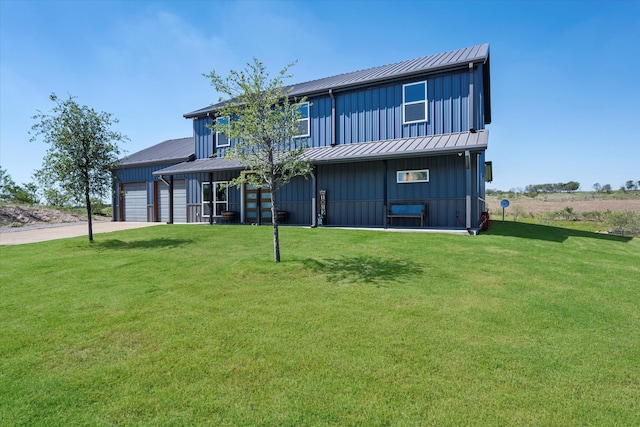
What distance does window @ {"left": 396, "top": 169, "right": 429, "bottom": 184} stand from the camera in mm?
12336

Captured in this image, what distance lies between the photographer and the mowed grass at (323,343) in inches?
93.6

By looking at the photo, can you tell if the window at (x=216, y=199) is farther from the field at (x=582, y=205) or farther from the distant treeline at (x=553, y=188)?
the distant treeline at (x=553, y=188)

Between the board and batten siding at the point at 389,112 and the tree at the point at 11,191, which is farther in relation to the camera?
the tree at the point at 11,191

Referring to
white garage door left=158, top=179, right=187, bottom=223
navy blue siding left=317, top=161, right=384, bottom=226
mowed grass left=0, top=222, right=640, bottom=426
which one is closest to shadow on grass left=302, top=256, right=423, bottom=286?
mowed grass left=0, top=222, right=640, bottom=426

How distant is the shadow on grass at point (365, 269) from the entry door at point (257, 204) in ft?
27.9

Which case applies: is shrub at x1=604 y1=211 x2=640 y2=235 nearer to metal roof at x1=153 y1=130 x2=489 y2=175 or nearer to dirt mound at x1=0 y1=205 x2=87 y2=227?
metal roof at x1=153 y1=130 x2=489 y2=175

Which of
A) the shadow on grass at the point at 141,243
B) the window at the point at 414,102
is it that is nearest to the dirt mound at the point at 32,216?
the shadow on grass at the point at 141,243

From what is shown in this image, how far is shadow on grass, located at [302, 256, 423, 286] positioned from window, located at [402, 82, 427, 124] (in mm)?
7868

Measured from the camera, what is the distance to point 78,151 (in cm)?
1014

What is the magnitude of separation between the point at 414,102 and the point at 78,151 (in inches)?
482

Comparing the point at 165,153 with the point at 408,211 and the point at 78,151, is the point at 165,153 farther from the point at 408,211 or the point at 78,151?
the point at 408,211

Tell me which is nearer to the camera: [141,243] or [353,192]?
[141,243]

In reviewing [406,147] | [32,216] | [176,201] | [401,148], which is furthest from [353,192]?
[32,216]

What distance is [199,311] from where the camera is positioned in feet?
14.2
